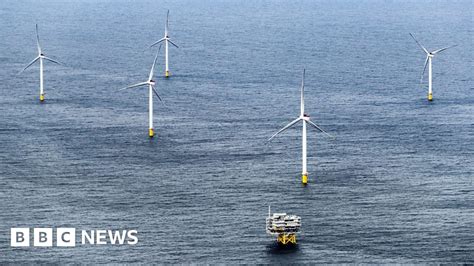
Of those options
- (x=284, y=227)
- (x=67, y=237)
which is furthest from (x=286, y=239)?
(x=67, y=237)

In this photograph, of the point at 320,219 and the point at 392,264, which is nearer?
the point at 392,264

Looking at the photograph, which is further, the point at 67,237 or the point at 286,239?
the point at 67,237

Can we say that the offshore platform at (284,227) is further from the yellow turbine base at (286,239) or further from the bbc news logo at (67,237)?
the bbc news logo at (67,237)

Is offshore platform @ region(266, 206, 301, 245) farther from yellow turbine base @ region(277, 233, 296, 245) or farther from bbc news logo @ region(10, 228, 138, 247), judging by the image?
bbc news logo @ region(10, 228, 138, 247)

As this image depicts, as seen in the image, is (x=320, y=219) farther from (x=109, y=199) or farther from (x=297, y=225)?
(x=109, y=199)

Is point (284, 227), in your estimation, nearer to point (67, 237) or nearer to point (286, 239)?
point (286, 239)

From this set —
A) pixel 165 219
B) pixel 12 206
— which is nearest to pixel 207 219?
pixel 165 219

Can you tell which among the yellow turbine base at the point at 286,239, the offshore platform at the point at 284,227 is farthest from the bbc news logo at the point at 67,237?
the yellow turbine base at the point at 286,239
